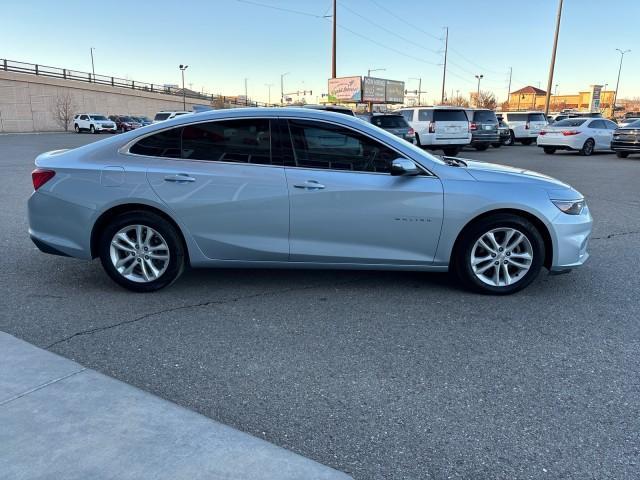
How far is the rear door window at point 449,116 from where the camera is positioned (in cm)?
1881

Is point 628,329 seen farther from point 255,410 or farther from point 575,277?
point 255,410

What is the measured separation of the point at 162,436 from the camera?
250cm

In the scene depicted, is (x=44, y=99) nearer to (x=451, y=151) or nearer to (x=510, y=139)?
(x=510, y=139)

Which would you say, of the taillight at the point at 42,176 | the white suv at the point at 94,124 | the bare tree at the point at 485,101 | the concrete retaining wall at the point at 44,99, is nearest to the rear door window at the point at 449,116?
the taillight at the point at 42,176

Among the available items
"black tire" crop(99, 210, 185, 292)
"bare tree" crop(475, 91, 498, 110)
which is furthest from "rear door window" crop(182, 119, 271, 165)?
"bare tree" crop(475, 91, 498, 110)

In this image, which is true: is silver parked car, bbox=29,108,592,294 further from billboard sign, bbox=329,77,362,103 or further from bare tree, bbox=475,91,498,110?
bare tree, bbox=475,91,498,110

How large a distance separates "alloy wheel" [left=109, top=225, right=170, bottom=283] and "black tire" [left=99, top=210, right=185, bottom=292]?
0.09 feet

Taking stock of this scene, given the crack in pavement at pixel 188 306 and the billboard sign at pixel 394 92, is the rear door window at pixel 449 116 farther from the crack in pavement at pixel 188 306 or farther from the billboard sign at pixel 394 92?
the billboard sign at pixel 394 92

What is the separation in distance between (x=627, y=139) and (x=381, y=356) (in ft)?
64.4

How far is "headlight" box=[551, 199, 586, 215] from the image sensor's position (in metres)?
4.41

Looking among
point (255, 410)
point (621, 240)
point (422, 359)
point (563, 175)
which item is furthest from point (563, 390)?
point (563, 175)

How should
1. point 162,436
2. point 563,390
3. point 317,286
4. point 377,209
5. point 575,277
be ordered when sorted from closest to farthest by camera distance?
point 162,436, point 563,390, point 377,209, point 317,286, point 575,277

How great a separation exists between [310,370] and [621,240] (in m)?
5.20

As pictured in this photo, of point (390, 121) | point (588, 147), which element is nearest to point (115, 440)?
point (390, 121)
